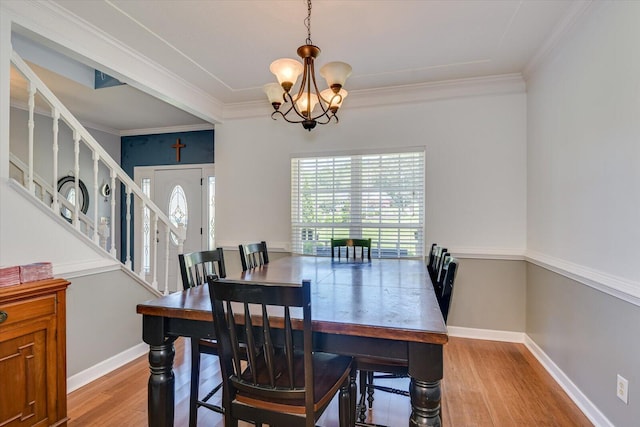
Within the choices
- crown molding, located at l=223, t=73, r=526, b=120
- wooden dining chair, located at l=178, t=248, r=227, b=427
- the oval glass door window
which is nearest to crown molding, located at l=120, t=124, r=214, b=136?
the oval glass door window

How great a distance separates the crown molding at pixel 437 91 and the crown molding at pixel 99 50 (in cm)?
102

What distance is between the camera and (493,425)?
1965 mm

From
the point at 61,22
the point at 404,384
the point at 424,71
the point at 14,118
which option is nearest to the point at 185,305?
the point at 404,384

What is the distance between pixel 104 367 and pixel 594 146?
381 cm

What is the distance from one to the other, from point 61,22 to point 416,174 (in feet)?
10.6

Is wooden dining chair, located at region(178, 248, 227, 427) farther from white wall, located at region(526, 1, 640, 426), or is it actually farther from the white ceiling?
white wall, located at region(526, 1, 640, 426)

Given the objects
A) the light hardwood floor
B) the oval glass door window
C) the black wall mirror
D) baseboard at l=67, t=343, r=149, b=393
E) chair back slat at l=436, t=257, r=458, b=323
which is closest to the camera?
chair back slat at l=436, t=257, r=458, b=323

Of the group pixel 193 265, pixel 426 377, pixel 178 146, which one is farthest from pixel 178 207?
pixel 426 377

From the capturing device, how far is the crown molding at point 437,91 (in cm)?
327

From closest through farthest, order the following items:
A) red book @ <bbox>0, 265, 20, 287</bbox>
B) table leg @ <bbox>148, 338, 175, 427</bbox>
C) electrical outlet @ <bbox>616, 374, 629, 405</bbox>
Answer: table leg @ <bbox>148, 338, 175, 427</bbox> → red book @ <bbox>0, 265, 20, 287</bbox> → electrical outlet @ <bbox>616, 374, 629, 405</bbox>

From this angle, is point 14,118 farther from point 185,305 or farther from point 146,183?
point 185,305

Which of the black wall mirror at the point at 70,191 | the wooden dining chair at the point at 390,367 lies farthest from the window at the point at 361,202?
the black wall mirror at the point at 70,191

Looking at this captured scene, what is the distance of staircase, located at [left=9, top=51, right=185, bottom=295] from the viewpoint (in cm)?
251

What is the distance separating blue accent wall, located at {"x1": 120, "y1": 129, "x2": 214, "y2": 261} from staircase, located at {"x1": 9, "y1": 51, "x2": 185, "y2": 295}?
0.41 m
